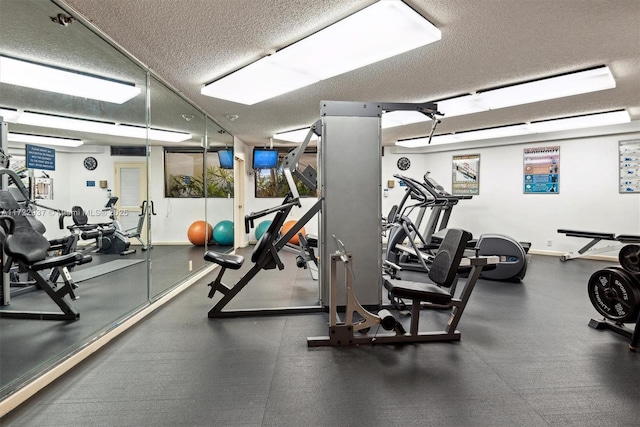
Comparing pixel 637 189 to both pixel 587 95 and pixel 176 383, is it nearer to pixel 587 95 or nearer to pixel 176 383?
pixel 587 95

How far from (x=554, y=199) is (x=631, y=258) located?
4265 millimetres

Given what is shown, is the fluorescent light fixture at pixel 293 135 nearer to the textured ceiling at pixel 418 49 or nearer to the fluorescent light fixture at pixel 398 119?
the fluorescent light fixture at pixel 398 119

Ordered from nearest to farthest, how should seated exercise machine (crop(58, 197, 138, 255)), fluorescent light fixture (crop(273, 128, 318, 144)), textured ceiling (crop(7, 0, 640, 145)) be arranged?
textured ceiling (crop(7, 0, 640, 145)) → seated exercise machine (crop(58, 197, 138, 255)) → fluorescent light fixture (crop(273, 128, 318, 144))

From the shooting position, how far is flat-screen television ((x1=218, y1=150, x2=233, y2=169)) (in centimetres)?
587

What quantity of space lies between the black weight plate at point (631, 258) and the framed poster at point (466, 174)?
4600 millimetres

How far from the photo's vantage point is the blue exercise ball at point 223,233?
6285mm

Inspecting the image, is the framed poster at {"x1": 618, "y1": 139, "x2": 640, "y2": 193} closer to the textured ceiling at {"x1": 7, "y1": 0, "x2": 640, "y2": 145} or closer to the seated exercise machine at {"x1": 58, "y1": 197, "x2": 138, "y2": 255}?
the textured ceiling at {"x1": 7, "y1": 0, "x2": 640, "y2": 145}

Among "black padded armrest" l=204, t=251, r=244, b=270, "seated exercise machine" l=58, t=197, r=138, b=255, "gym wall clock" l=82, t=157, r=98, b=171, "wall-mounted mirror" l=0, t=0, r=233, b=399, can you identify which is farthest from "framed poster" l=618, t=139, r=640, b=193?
"gym wall clock" l=82, t=157, r=98, b=171

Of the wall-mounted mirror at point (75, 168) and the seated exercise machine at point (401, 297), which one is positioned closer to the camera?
the wall-mounted mirror at point (75, 168)

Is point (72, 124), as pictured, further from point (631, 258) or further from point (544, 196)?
point (544, 196)

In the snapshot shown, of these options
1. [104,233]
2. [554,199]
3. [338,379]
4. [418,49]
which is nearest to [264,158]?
[104,233]

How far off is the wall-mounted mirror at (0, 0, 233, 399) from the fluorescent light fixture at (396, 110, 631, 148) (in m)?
4.92

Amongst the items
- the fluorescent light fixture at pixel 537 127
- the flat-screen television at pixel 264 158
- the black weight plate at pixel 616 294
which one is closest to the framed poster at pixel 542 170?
the fluorescent light fixture at pixel 537 127

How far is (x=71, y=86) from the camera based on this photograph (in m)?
2.65
